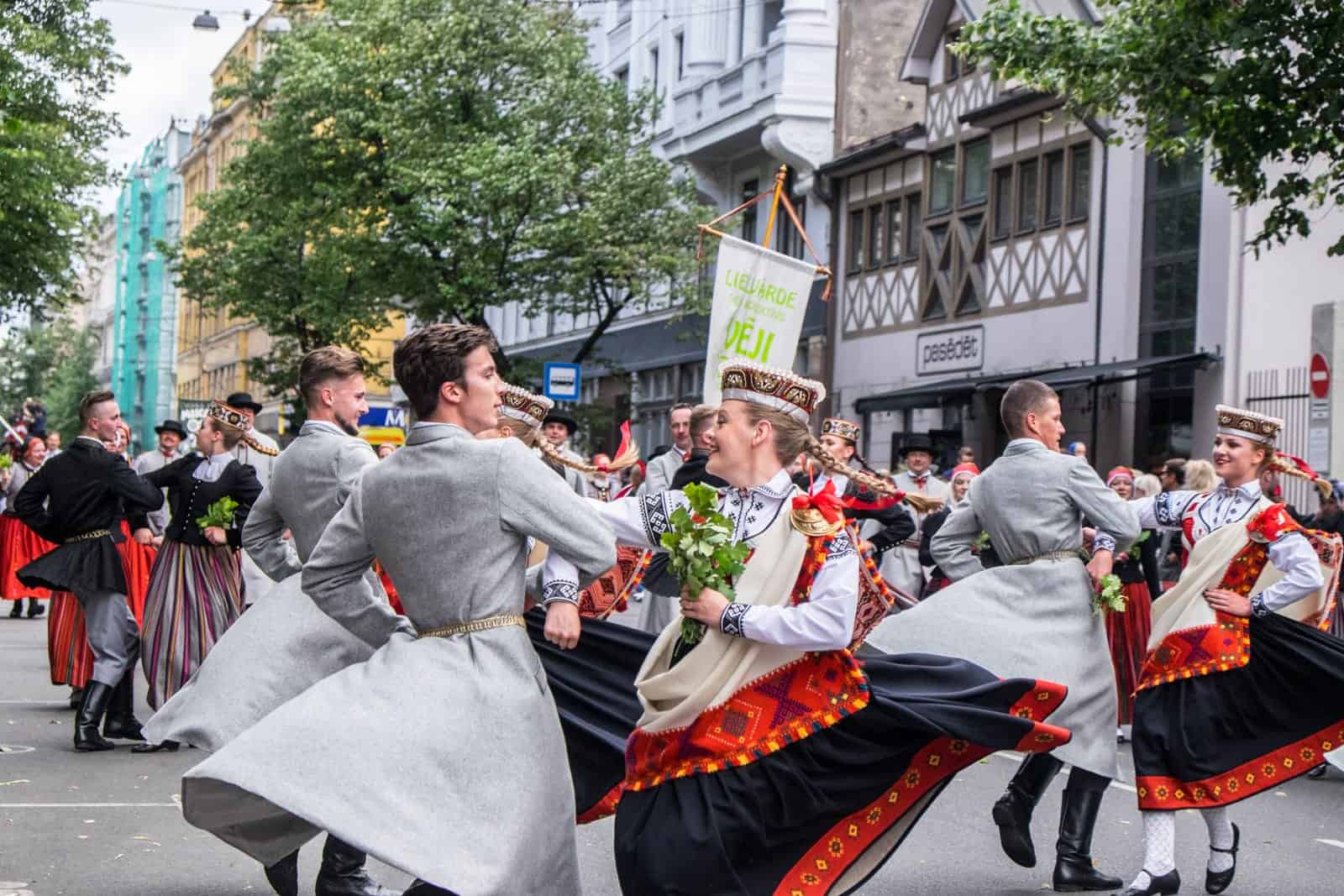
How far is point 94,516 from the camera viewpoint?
38.7ft

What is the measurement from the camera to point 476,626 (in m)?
5.32

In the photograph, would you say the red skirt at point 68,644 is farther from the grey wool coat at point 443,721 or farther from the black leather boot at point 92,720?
the grey wool coat at point 443,721

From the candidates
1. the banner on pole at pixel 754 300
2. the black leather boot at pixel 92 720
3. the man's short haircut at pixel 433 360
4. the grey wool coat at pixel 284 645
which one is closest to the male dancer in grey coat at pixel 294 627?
the grey wool coat at pixel 284 645

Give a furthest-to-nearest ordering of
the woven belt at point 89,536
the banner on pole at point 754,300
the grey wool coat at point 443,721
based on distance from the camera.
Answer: the banner on pole at point 754,300
the woven belt at point 89,536
the grey wool coat at point 443,721

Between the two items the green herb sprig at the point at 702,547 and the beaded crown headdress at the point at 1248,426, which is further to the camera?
the beaded crown headdress at the point at 1248,426

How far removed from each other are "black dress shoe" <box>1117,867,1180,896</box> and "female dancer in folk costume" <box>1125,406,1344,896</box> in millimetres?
13

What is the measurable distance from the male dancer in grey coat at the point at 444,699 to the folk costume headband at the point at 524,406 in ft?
12.6

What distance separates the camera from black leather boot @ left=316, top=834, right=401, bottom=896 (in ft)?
22.4

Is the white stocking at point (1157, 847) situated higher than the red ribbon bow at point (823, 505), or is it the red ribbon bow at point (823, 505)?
the red ribbon bow at point (823, 505)

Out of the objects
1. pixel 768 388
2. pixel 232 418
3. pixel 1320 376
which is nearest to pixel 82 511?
pixel 232 418

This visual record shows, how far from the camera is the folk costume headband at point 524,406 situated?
374 inches

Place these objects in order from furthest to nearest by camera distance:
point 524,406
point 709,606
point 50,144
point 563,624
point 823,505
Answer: point 50,144 → point 524,406 → point 823,505 → point 709,606 → point 563,624

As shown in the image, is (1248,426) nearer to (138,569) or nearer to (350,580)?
(350,580)

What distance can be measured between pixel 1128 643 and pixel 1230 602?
18.8 feet
